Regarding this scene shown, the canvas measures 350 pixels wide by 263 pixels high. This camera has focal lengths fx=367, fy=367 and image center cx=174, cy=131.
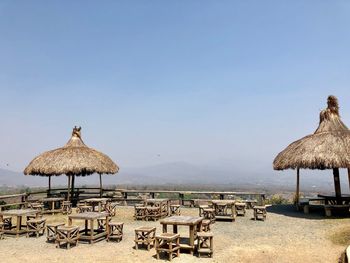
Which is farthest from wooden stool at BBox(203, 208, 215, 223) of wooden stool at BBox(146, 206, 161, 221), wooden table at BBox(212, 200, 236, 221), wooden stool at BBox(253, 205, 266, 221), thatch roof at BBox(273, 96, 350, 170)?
thatch roof at BBox(273, 96, 350, 170)

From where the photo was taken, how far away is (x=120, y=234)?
14172mm

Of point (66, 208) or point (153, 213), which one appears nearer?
point (153, 213)

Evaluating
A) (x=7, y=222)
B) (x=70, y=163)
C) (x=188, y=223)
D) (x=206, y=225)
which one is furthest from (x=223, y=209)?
(x=7, y=222)

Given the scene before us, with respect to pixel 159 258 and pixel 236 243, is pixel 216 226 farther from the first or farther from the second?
pixel 159 258

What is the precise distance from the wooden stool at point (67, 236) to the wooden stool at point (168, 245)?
11.2 feet

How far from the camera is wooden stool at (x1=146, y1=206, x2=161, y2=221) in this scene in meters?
19.0

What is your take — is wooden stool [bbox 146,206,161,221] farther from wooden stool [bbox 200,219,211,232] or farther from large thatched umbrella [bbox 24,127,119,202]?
large thatched umbrella [bbox 24,127,119,202]

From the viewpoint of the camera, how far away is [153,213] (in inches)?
756

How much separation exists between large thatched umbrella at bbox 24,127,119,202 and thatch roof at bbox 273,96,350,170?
11.7 metres

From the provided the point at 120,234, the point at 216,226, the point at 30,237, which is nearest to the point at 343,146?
the point at 216,226

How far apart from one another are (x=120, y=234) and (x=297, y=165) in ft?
36.1

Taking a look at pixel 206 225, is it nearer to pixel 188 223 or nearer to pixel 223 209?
pixel 188 223

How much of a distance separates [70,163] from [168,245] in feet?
46.6

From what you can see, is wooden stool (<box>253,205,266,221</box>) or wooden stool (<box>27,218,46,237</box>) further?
wooden stool (<box>253,205,266,221</box>)
